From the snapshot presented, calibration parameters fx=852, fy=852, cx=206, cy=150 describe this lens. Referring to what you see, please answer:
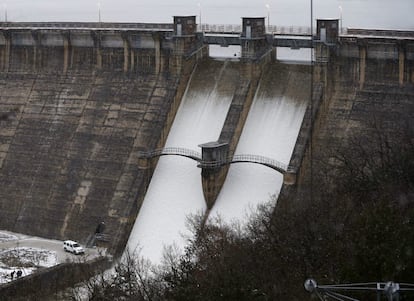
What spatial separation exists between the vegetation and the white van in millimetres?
3199

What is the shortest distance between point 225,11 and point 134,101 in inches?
1515

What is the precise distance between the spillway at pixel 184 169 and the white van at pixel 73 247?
71.2 inches

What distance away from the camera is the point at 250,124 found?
1289 inches

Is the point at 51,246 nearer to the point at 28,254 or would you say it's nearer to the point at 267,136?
the point at 28,254

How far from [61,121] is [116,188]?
5.20 meters

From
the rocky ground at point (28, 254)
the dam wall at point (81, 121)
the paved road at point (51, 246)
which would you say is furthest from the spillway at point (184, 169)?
the rocky ground at point (28, 254)

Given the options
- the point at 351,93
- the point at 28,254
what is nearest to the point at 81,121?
the point at 28,254

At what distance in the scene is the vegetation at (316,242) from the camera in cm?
1591

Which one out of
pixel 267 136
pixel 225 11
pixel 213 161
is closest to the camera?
pixel 213 161

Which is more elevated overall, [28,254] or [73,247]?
Result: [73,247]

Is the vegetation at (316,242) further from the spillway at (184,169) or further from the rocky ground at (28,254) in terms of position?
the rocky ground at (28,254)

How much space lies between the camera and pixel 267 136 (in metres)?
32.1

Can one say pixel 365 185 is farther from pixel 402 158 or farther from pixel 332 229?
pixel 332 229

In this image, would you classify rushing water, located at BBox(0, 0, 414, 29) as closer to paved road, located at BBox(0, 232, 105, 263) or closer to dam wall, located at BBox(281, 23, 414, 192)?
dam wall, located at BBox(281, 23, 414, 192)
